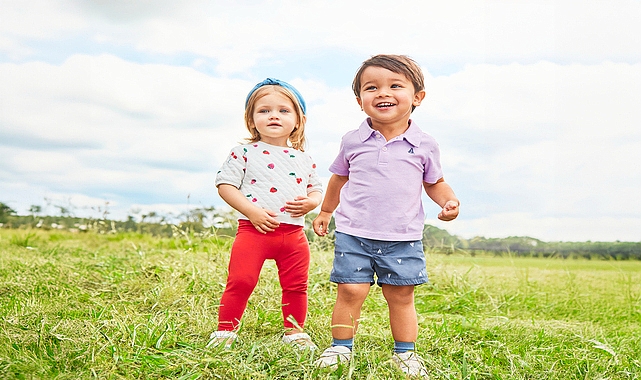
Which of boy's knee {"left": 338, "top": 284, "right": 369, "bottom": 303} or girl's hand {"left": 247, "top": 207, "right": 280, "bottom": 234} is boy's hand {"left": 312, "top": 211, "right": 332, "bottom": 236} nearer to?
girl's hand {"left": 247, "top": 207, "right": 280, "bottom": 234}

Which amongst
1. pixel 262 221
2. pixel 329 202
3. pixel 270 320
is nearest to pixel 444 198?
pixel 329 202

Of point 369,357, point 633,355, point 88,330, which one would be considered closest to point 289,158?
point 369,357

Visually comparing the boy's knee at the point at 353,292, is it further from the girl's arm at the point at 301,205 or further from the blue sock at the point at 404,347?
the girl's arm at the point at 301,205

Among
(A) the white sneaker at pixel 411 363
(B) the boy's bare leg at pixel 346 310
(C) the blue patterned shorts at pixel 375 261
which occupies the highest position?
(C) the blue patterned shorts at pixel 375 261

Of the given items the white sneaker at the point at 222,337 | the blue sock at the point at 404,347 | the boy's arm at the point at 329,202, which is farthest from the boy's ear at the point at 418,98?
the white sneaker at the point at 222,337

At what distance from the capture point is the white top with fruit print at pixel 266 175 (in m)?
3.38

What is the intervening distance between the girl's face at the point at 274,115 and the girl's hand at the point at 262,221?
0.47 metres

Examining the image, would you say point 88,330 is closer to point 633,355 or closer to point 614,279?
point 633,355

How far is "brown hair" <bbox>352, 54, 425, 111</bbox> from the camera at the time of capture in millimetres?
3066

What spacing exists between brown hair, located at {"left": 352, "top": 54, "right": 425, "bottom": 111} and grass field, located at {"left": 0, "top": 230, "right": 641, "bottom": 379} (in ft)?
4.54

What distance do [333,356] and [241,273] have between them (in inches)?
27.5

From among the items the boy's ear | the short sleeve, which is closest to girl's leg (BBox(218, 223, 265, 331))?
the short sleeve

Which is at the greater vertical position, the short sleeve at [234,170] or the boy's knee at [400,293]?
the short sleeve at [234,170]

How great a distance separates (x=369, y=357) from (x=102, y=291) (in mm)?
2660
